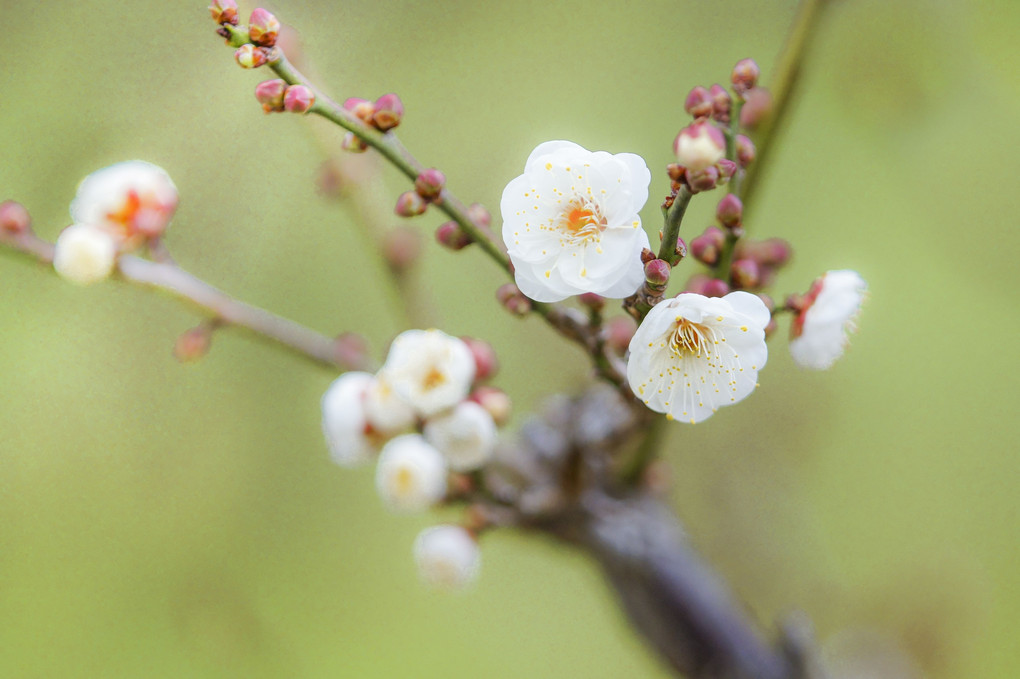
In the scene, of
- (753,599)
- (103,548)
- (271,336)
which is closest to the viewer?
(271,336)

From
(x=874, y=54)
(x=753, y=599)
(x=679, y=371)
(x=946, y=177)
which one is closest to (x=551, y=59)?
(x=874, y=54)

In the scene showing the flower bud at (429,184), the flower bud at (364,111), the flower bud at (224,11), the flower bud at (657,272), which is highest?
the flower bud at (224,11)

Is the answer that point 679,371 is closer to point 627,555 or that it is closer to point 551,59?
point 627,555

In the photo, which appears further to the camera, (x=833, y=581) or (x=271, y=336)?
(x=833, y=581)

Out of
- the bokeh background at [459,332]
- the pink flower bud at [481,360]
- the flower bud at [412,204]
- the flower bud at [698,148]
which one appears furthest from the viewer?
the bokeh background at [459,332]

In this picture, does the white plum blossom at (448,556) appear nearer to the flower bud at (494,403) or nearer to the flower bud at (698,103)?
the flower bud at (494,403)

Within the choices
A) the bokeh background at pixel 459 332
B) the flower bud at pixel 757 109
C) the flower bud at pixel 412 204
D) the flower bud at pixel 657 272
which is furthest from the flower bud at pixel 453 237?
the bokeh background at pixel 459 332

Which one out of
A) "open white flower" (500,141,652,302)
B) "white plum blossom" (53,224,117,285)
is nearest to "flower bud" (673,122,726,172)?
"open white flower" (500,141,652,302)

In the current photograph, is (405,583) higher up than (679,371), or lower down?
lower down
